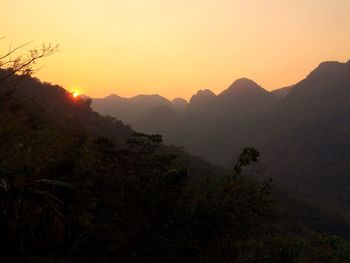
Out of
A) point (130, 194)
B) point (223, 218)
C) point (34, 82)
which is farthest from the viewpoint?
point (34, 82)

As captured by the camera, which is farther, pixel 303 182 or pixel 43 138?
pixel 303 182

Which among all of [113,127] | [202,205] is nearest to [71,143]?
[202,205]

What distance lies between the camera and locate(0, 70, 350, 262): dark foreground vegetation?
14.9 metres

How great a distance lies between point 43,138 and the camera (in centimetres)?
1875

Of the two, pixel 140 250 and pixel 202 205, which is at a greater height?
pixel 202 205

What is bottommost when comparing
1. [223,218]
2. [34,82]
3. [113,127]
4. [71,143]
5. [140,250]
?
[140,250]

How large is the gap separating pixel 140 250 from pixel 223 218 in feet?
11.2

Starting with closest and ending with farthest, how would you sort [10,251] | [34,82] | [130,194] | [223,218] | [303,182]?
[10,251]
[223,218]
[130,194]
[34,82]
[303,182]

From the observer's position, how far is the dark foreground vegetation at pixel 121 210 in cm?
1486

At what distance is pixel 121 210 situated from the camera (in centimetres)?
1862

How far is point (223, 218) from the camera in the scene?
53.4ft

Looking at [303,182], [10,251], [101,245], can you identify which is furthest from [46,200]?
[303,182]

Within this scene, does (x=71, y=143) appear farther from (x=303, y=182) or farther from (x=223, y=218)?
(x=303, y=182)

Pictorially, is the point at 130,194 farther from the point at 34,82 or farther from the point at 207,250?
the point at 34,82
